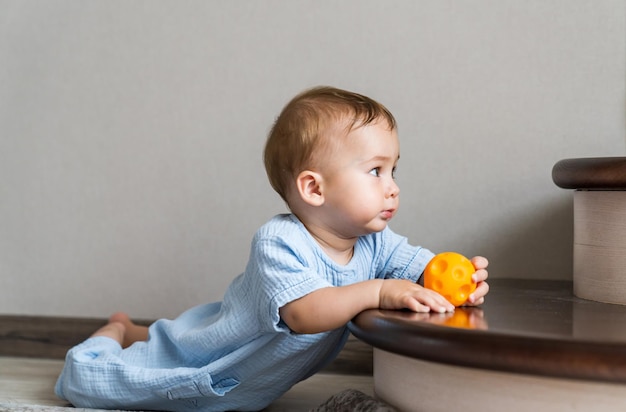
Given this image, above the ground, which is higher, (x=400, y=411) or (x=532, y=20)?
(x=532, y=20)

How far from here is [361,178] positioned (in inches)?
50.8

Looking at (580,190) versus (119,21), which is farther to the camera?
(119,21)

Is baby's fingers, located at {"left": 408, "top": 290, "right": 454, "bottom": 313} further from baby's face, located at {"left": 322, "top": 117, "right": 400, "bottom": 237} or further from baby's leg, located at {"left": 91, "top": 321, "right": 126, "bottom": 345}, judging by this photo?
baby's leg, located at {"left": 91, "top": 321, "right": 126, "bottom": 345}

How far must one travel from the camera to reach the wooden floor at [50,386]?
5.13ft

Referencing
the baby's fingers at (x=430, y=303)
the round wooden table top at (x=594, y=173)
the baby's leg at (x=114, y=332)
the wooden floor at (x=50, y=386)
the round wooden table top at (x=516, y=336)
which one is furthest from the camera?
the baby's leg at (x=114, y=332)

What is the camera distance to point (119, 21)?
2.02 meters

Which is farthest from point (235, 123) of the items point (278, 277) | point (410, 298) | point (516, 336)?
point (516, 336)

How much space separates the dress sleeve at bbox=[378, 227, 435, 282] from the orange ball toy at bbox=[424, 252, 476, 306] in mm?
174

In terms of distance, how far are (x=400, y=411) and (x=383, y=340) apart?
14 cm

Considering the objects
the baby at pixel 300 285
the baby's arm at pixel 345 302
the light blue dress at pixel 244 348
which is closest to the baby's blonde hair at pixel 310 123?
the baby at pixel 300 285

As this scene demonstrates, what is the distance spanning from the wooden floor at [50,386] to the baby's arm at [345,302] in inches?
14.9

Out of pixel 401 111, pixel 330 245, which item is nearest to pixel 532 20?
pixel 401 111

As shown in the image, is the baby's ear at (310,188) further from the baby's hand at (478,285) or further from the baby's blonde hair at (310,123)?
the baby's hand at (478,285)

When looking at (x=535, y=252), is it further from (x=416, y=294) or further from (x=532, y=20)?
(x=416, y=294)
